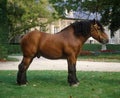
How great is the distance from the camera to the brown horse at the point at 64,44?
12702mm

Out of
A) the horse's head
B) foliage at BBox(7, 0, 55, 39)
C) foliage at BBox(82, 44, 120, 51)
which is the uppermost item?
the horse's head

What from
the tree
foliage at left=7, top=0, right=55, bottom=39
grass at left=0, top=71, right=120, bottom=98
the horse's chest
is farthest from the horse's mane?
foliage at left=7, top=0, right=55, bottom=39

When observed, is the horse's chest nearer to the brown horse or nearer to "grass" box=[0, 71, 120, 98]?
the brown horse

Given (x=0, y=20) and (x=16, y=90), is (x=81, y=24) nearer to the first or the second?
(x=16, y=90)

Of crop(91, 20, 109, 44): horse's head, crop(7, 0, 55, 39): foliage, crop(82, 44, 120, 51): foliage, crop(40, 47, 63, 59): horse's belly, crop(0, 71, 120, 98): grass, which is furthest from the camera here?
crop(82, 44, 120, 51): foliage

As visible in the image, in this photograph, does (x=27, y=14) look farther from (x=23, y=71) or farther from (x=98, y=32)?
(x=98, y=32)

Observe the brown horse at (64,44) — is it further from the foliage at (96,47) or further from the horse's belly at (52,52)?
the foliage at (96,47)

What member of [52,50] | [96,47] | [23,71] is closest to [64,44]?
[52,50]

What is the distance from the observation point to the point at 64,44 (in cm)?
1267

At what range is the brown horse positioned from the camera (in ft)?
41.7

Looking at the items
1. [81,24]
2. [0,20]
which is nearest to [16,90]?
[81,24]

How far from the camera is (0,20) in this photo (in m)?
37.6

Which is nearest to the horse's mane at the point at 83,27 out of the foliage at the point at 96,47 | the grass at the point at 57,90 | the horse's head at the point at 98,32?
the horse's head at the point at 98,32

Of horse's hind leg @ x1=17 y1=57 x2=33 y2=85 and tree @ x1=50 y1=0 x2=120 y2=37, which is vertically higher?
horse's hind leg @ x1=17 y1=57 x2=33 y2=85
